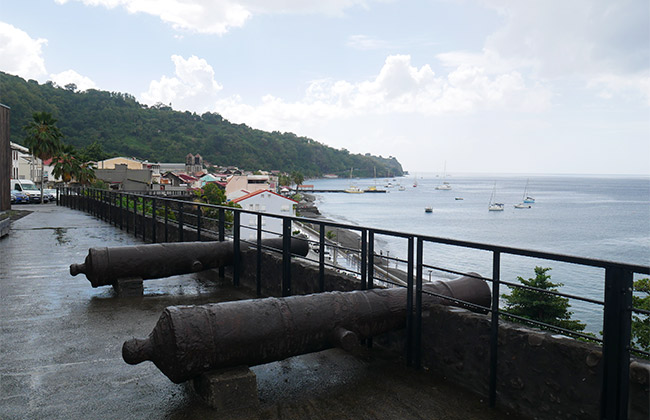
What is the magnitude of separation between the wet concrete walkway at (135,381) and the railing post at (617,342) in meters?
0.80

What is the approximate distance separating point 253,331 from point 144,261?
378 cm

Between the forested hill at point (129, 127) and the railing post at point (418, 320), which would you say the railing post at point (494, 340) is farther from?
the forested hill at point (129, 127)

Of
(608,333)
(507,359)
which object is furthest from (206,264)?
(608,333)

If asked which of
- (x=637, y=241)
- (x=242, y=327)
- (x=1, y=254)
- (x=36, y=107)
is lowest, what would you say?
(x=637, y=241)

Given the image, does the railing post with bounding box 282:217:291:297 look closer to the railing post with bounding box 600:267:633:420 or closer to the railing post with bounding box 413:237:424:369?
the railing post with bounding box 413:237:424:369

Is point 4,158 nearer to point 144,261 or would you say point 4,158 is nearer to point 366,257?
point 144,261

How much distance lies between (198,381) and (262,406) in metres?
0.46

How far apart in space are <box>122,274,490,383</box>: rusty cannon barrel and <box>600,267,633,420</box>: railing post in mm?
1586

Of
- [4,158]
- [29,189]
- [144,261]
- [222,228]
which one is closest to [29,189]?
[29,189]

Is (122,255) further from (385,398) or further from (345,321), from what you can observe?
(385,398)

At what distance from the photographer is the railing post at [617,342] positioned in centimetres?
286

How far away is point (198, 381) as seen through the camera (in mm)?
3635

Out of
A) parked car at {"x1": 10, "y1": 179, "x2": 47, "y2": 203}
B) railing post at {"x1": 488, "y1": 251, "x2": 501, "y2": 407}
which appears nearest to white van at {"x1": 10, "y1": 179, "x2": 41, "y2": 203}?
parked car at {"x1": 10, "y1": 179, "x2": 47, "y2": 203}

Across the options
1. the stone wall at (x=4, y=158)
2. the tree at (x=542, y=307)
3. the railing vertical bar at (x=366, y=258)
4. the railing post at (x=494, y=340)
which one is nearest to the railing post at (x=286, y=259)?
the railing vertical bar at (x=366, y=258)
